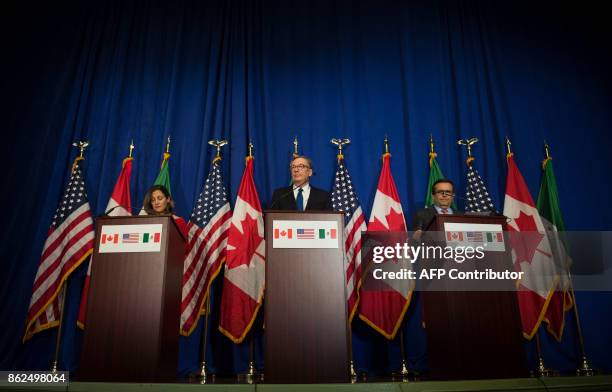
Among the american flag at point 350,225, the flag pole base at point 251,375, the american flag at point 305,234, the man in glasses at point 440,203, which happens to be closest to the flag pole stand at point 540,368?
the man in glasses at point 440,203

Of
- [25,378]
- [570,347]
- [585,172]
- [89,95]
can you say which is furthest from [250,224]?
[585,172]

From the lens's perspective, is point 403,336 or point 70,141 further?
point 70,141

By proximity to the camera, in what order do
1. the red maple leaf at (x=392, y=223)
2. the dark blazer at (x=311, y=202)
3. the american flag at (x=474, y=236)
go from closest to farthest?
the american flag at (x=474, y=236) < the dark blazer at (x=311, y=202) < the red maple leaf at (x=392, y=223)

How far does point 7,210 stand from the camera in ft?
15.7

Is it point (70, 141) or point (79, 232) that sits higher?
point (70, 141)

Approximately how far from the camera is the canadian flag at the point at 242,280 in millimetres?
4062

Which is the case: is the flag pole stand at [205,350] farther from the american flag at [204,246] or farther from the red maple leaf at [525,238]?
the red maple leaf at [525,238]

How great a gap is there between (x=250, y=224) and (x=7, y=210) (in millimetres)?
2452

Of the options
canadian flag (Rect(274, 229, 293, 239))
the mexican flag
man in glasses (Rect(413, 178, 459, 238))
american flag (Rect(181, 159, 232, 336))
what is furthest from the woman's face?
the mexican flag

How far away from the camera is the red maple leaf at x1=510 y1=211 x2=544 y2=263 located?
424cm

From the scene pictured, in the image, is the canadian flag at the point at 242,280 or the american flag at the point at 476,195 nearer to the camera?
the canadian flag at the point at 242,280

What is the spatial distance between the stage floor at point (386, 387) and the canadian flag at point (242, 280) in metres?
1.52

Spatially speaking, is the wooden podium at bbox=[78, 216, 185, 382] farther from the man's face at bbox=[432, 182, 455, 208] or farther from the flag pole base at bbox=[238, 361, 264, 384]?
the man's face at bbox=[432, 182, 455, 208]

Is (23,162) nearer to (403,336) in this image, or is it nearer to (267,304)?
(267,304)
